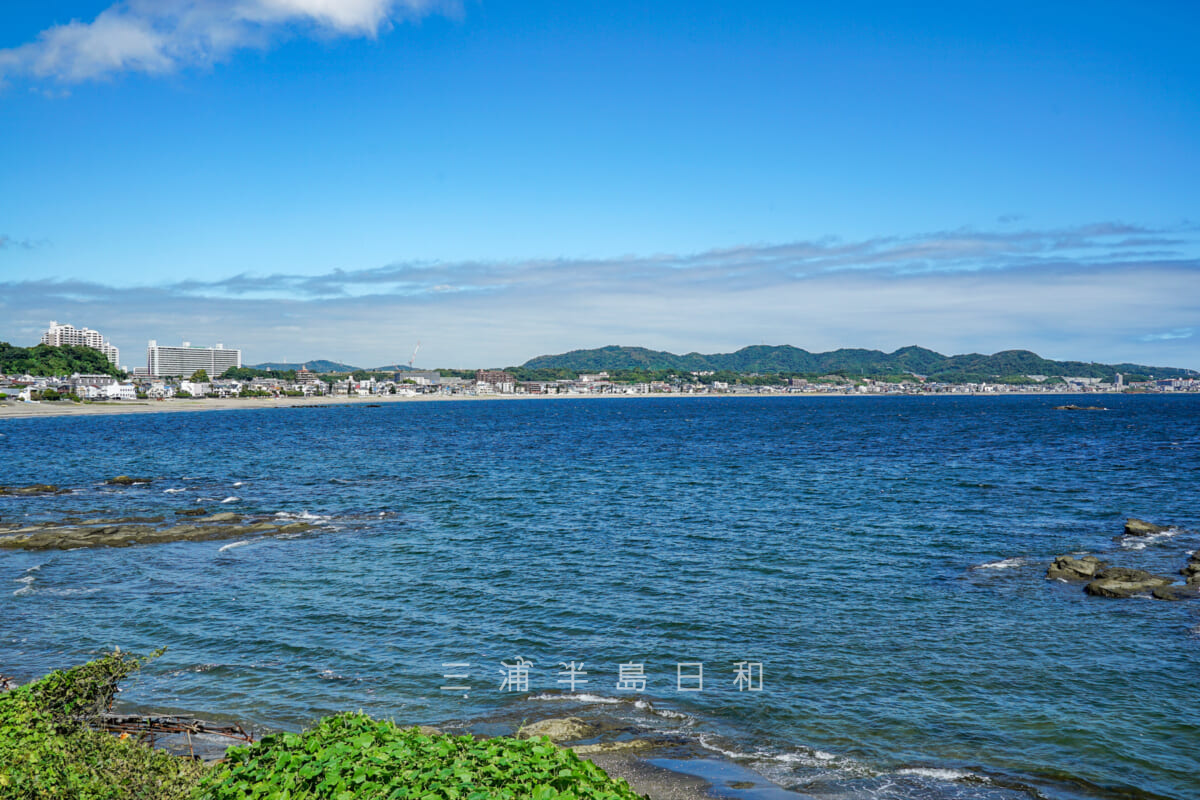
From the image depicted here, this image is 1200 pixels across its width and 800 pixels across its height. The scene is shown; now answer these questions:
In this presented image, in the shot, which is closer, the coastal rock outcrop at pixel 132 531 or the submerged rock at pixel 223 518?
the coastal rock outcrop at pixel 132 531

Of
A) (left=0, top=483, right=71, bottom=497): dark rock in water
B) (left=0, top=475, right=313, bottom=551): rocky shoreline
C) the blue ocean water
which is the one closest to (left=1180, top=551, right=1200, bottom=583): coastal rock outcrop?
the blue ocean water

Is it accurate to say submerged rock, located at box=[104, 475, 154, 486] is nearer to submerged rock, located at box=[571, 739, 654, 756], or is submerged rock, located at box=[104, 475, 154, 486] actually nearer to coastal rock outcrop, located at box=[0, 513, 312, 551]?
coastal rock outcrop, located at box=[0, 513, 312, 551]

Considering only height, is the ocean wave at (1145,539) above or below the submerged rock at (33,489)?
above

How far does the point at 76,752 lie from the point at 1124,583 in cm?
3562

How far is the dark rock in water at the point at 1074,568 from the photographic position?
108 feet

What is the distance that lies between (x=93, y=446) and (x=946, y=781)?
11513cm

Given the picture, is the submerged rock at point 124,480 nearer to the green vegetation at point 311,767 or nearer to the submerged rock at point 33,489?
the submerged rock at point 33,489

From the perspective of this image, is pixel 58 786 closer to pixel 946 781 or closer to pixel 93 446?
pixel 946 781

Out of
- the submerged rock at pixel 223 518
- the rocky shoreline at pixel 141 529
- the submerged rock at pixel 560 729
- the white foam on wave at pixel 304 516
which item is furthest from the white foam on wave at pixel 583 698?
the submerged rock at pixel 223 518

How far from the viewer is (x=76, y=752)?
469 inches

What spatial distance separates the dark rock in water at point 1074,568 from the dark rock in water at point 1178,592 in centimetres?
265

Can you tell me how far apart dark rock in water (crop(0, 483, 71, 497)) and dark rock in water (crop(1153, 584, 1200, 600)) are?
7274 cm

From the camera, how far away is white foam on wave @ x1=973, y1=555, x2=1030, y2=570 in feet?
115

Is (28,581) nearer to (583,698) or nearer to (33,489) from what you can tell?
(583,698)
